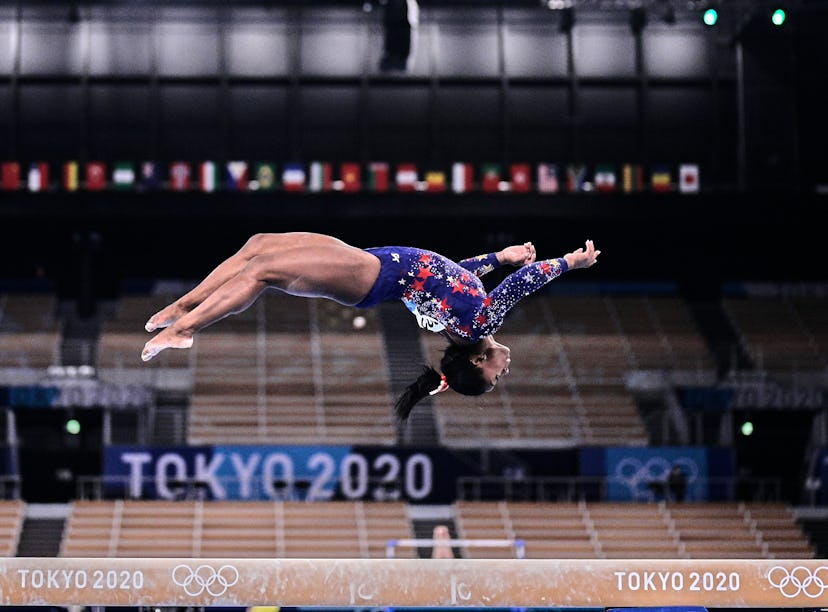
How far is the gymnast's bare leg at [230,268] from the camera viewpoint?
291 inches

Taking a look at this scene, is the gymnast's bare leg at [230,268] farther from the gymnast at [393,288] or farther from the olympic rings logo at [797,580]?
the olympic rings logo at [797,580]

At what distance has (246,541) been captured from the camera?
59.8 feet

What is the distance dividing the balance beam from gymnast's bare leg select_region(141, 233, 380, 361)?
1688mm

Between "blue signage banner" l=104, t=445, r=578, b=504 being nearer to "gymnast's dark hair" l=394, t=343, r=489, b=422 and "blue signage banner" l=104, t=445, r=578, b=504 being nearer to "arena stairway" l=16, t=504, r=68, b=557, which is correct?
"arena stairway" l=16, t=504, r=68, b=557

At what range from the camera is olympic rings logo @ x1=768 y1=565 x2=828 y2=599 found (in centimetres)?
812

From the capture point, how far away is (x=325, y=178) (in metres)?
22.8

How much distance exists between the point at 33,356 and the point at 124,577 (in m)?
15.3

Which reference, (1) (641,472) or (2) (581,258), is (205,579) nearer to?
(2) (581,258)

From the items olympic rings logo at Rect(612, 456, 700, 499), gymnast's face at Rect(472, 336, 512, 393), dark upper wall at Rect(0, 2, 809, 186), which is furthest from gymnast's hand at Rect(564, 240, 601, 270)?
dark upper wall at Rect(0, 2, 809, 186)

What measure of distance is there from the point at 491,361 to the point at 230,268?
67.0 inches

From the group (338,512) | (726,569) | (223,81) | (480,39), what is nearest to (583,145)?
(480,39)

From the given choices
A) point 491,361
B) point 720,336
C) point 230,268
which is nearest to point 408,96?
point 720,336

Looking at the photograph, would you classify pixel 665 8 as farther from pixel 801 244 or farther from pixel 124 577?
pixel 124 577

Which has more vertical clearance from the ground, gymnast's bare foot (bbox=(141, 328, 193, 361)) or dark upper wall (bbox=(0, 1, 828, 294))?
dark upper wall (bbox=(0, 1, 828, 294))
